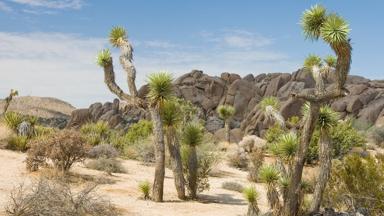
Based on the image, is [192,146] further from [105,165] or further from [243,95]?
[243,95]

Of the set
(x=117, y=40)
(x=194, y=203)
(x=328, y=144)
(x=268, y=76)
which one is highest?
(x=268, y=76)

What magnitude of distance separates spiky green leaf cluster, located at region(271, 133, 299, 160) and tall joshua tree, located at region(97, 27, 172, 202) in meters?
4.35

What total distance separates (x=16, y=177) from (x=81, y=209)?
649cm

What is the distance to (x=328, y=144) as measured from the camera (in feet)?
40.0

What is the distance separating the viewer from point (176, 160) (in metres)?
16.5

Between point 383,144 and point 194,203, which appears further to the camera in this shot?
point 383,144

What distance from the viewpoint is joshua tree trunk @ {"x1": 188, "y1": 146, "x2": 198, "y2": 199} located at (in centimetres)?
1725

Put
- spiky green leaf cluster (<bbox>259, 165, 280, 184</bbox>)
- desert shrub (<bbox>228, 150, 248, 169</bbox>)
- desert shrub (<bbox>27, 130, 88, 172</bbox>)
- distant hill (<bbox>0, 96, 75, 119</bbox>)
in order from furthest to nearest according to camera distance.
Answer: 1. distant hill (<bbox>0, 96, 75, 119</bbox>)
2. desert shrub (<bbox>228, 150, 248, 169</bbox>)
3. desert shrub (<bbox>27, 130, 88, 172</bbox>)
4. spiky green leaf cluster (<bbox>259, 165, 280, 184</bbox>)

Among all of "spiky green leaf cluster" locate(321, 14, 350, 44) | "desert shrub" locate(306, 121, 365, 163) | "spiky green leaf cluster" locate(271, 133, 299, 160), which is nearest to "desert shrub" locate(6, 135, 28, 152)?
"desert shrub" locate(306, 121, 365, 163)

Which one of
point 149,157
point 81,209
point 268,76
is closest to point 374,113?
point 268,76

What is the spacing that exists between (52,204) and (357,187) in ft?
24.0

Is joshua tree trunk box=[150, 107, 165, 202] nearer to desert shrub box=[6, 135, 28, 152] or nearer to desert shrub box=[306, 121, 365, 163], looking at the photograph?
desert shrub box=[6, 135, 28, 152]

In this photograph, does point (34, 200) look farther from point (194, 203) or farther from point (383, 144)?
point (383, 144)

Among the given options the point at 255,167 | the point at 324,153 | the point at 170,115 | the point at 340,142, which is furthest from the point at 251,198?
the point at 340,142
